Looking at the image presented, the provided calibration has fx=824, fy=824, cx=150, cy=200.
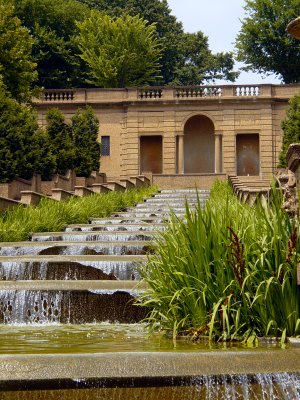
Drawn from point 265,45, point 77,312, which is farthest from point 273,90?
point 77,312

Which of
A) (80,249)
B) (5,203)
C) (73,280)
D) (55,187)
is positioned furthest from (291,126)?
(73,280)

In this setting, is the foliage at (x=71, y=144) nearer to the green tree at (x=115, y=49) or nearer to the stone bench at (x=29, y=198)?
the stone bench at (x=29, y=198)

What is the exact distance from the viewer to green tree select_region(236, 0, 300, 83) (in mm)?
50156

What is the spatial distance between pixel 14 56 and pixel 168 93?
13.9m

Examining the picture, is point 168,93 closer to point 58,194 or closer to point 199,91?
point 199,91

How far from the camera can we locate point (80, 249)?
14.6 m

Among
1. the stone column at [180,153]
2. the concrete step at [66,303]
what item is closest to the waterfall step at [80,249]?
the concrete step at [66,303]

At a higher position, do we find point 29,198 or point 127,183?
point 127,183

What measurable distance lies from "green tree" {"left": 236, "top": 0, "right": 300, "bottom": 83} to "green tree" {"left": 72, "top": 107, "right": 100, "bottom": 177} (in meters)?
16.7

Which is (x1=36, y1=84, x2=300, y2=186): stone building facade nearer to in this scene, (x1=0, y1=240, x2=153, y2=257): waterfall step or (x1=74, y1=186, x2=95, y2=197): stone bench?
(x1=74, y1=186, x2=95, y2=197): stone bench

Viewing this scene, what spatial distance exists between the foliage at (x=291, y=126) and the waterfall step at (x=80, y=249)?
78.0 feet

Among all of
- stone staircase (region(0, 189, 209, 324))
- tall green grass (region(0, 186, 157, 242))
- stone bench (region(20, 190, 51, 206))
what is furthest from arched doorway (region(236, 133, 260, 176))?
stone staircase (region(0, 189, 209, 324))

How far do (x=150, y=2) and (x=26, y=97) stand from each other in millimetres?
28755

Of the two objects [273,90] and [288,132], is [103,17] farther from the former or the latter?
[288,132]
